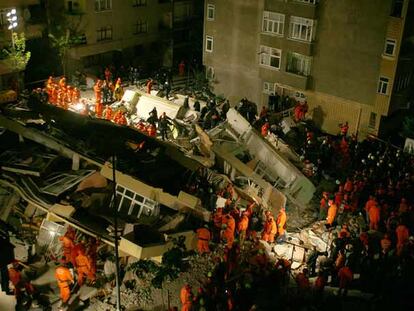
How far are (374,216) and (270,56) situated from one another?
1669 centimetres

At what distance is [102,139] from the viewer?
25.0 metres

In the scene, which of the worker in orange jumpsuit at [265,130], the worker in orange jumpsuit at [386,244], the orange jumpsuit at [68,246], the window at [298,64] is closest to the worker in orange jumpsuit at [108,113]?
the worker in orange jumpsuit at [265,130]

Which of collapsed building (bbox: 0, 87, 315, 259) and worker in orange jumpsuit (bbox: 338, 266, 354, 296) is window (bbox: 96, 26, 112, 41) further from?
worker in orange jumpsuit (bbox: 338, 266, 354, 296)

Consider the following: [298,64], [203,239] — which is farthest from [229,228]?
[298,64]

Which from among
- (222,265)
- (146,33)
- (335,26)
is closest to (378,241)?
(222,265)

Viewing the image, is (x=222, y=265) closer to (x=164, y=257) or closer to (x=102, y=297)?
(x=164, y=257)

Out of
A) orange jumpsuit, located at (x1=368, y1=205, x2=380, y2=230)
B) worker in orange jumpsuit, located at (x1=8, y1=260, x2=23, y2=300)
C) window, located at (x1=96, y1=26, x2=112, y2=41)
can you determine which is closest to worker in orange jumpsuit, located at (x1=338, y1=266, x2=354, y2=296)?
orange jumpsuit, located at (x1=368, y1=205, x2=380, y2=230)

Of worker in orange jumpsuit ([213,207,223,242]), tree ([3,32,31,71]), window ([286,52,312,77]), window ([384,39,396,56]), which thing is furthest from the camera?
tree ([3,32,31,71])

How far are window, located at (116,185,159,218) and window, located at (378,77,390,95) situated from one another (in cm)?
→ 1684

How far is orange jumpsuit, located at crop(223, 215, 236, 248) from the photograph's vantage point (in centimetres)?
2044

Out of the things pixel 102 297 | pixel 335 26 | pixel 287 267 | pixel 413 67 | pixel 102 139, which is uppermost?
pixel 335 26

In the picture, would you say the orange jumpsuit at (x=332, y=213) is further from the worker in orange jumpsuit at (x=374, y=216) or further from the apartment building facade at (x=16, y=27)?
the apartment building facade at (x=16, y=27)

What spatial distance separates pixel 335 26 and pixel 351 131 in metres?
6.65

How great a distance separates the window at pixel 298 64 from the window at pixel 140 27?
16341mm
